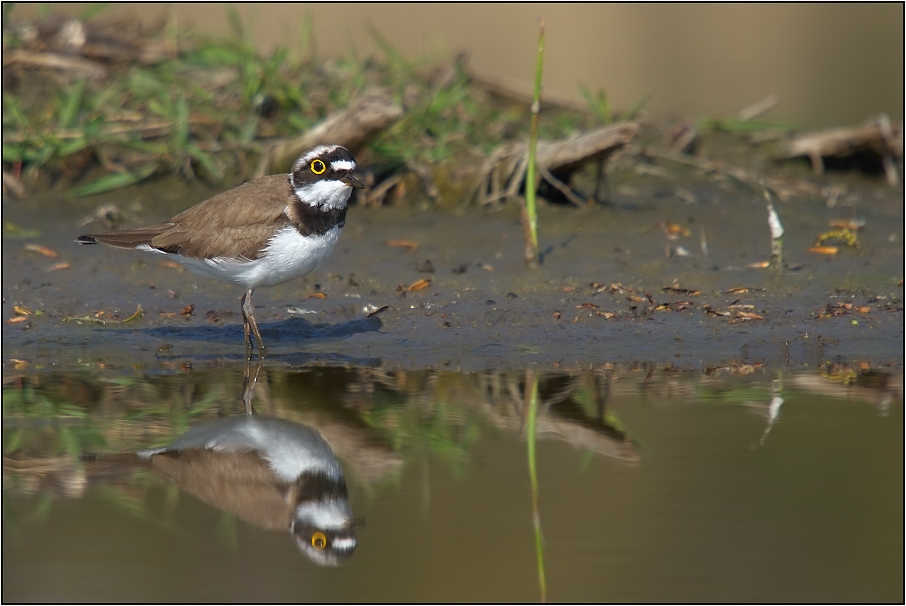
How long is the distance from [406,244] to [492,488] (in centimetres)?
519

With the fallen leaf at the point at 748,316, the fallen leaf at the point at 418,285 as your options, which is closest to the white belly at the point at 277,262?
the fallen leaf at the point at 418,285

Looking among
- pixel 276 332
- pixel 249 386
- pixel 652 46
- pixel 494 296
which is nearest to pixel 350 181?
pixel 276 332

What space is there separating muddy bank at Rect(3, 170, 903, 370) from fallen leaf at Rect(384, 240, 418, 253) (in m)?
0.02

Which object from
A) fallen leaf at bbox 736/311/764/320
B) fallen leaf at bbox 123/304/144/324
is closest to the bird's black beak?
fallen leaf at bbox 123/304/144/324

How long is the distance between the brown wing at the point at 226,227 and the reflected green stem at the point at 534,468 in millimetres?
1948

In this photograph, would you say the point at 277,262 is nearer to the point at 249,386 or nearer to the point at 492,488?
the point at 249,386

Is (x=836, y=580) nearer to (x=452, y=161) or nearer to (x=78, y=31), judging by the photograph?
(x=452, y=161)

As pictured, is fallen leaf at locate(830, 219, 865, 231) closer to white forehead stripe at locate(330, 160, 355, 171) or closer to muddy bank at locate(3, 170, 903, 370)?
muddy bank at locate(3, 170, 903, 370)

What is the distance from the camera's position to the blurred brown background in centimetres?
1927

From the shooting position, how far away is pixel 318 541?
16.3 ft

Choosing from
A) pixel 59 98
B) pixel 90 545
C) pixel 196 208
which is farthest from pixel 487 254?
pixel 90 545

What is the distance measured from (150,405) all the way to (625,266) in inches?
174

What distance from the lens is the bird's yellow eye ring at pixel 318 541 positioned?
193 inches

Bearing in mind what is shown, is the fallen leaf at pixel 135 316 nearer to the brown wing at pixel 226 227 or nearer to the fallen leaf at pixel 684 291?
the brown wing at pixel 226 227
